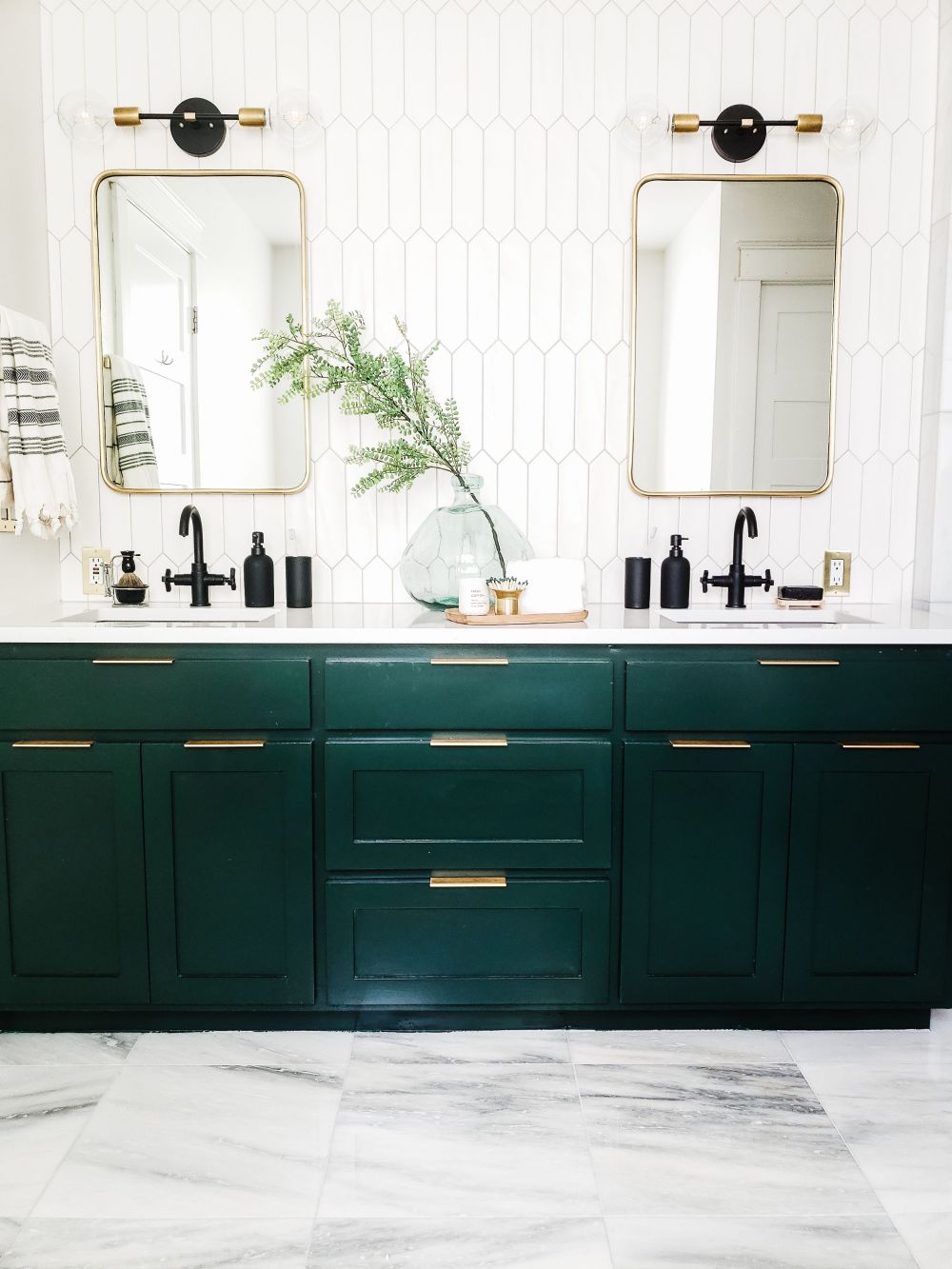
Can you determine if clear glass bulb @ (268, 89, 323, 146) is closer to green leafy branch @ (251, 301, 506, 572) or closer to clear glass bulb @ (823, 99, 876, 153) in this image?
green leafy branch @ (251, 301, 506, 572)

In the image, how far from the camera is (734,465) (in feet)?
8.57

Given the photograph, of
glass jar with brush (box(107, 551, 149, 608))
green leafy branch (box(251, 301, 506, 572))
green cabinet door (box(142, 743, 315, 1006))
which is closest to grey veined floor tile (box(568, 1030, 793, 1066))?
green cabinet door (box(142, 743, 315, 1006))

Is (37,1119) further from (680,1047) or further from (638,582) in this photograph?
(638,582)

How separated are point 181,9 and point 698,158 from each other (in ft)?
4.78

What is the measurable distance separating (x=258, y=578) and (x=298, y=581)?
0.11 meters

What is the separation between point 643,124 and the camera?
2.47m

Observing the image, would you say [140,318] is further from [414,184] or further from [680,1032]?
[680,1032]

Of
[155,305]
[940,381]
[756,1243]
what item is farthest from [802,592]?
[155,305]

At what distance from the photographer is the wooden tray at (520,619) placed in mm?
2107

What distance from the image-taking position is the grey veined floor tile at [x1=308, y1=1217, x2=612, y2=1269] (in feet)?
4.84

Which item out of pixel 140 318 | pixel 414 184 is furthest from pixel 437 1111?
pixel 414 184

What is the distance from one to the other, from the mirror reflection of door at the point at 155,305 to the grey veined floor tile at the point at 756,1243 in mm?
2213

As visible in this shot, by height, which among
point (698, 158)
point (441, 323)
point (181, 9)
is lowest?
point (441, 323)

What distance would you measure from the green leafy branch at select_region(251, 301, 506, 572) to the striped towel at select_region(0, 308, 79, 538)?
0.52 meters
